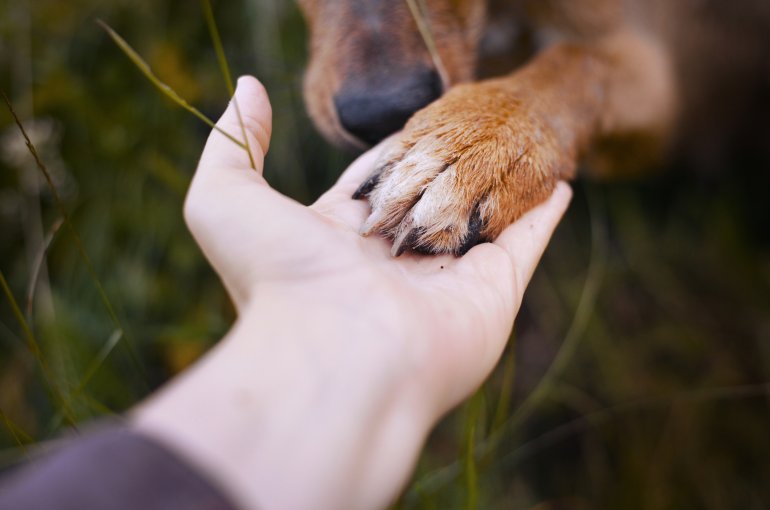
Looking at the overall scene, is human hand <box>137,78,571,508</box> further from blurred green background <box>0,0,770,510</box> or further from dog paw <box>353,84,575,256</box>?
blurred green background <box>0,0,770,510</box>

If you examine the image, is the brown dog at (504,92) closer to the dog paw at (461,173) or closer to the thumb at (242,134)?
the dog paw at (461,173)

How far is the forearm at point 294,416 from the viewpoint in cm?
68

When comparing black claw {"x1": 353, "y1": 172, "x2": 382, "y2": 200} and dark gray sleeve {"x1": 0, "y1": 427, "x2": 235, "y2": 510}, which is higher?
dark gray sleeve {"x1": 0, "y1": 427, "x2": 235, "y2": 510}

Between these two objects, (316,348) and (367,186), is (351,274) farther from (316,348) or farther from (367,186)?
(367,186)

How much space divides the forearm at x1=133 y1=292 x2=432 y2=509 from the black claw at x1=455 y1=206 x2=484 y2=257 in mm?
427

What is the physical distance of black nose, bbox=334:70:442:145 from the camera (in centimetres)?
159

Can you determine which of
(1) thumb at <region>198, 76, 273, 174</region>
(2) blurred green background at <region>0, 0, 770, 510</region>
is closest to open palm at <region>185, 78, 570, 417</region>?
(1) thumb at <region>198, 76, 273, 174</region>

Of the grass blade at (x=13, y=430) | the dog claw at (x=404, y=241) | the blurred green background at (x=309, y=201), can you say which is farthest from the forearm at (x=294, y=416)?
the blurred green background at (x=309, y=201)

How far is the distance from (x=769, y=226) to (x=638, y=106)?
909mm

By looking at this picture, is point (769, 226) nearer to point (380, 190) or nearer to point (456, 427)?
point (456, 427)

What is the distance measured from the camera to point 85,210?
239cm

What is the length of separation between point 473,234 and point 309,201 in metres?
1.24

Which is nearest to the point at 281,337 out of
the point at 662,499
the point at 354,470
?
the point at 354,470

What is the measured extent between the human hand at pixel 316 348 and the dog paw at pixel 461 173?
0.07 metres
